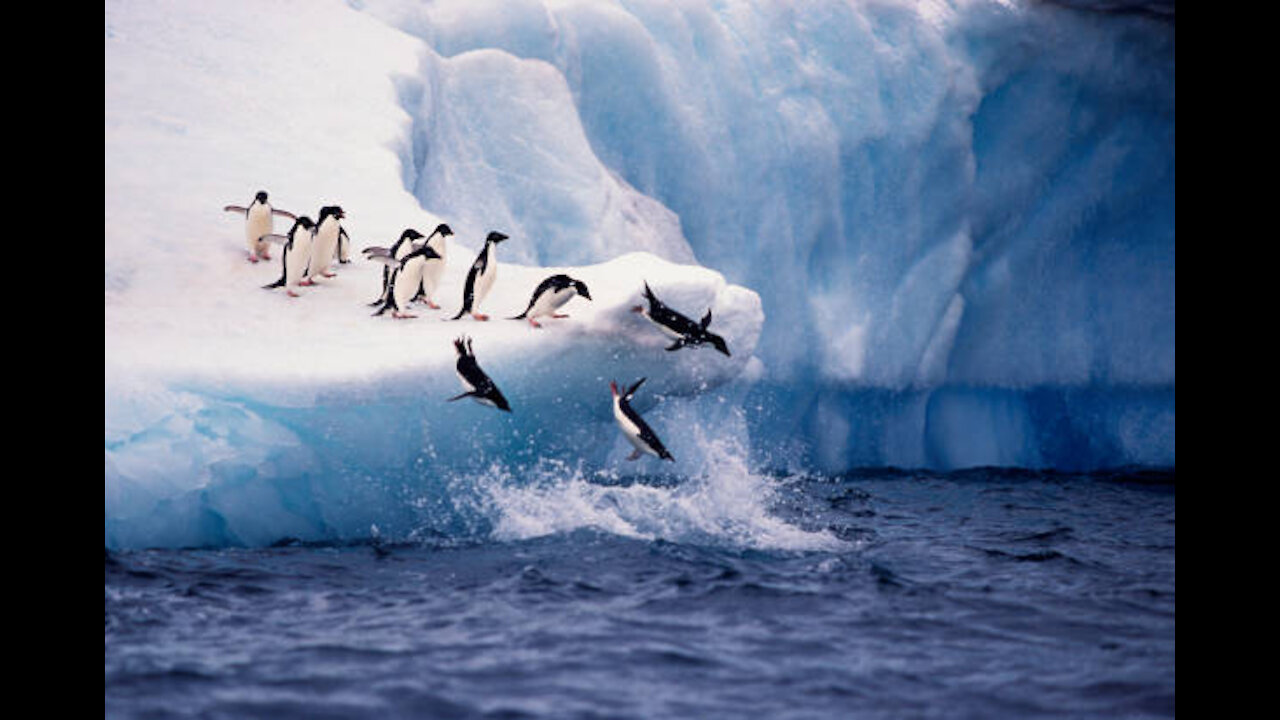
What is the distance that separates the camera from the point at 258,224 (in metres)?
7.39

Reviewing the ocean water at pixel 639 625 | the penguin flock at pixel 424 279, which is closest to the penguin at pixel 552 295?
the penguin flock at pixel 424 279

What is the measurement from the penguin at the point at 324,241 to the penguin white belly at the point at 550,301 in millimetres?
1414

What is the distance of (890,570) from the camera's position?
5.72 meters

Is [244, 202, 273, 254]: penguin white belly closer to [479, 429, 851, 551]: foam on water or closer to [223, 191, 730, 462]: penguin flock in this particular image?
[223, 191, 730, 462]: penguin flock

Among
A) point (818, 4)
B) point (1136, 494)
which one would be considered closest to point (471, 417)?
point (1136, 494)

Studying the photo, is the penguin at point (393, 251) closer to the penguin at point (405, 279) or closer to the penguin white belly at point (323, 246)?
the penguin at point (405, 279)

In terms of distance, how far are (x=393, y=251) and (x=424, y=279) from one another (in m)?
0.32

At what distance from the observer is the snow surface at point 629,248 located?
21.0 feet

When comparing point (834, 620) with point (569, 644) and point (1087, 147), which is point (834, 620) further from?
point (1087, 147)

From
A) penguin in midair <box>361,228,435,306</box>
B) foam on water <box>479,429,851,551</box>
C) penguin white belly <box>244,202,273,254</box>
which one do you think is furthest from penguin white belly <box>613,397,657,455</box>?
penguin white belly <box>244,202,273,254</box>

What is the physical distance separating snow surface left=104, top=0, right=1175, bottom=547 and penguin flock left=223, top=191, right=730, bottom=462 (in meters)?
0.16

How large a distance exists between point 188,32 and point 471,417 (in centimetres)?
540

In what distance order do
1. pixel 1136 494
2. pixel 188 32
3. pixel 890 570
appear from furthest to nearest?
pixel 1136 494
pixel 188 32
pixel 890 570

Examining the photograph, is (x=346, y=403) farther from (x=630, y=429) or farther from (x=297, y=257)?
(x=630, y=429)
